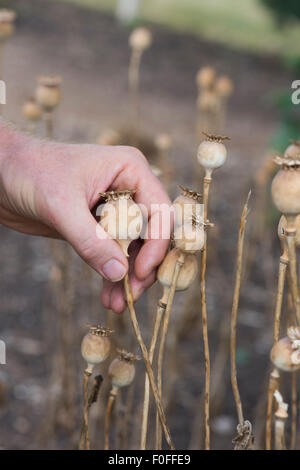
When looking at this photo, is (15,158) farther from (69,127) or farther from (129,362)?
(69,127)

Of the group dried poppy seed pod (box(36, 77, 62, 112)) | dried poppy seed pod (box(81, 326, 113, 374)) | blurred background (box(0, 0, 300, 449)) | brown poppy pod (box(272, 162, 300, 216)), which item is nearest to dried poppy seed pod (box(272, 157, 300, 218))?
brown poppy pod (box(272, 162, 300, 216))

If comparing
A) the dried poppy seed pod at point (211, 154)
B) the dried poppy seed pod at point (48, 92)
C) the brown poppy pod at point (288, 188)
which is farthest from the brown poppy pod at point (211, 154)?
the dried poppy seed pod at point (48, 92)

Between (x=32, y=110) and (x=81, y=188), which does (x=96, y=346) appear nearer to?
(x=81, y=188)

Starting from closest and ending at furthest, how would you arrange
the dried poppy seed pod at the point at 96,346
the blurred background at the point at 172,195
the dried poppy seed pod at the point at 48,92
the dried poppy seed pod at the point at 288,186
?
the dried poppy seed pod at the point at 288,186
the dried poppy seed pod at the point at 96,346
the dried poppy seed pod at the point at 48,92
the blurred background at the point at 172,195

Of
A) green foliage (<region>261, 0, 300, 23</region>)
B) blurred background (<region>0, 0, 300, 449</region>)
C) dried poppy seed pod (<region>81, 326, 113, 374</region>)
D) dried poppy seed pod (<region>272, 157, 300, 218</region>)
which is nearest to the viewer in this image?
dried poppy seed pod (<region>272, 157, 300, 218</region>)

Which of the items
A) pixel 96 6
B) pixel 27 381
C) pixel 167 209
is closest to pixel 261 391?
pixel 27 381

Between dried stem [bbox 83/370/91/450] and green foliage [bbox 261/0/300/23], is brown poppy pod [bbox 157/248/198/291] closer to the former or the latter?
dried stem [bbox 83/370/91/450]

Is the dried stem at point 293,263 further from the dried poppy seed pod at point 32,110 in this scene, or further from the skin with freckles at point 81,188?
the dried poppy seed pod at point 32,110
